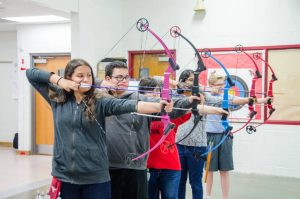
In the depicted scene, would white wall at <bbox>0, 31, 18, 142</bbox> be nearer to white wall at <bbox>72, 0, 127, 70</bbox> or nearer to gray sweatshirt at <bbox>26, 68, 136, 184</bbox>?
white wall at <bbox>72, 0, 127, 70</bbox>

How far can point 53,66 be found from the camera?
19.4 feet

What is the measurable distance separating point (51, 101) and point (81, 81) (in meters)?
0.20

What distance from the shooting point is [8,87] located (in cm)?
677

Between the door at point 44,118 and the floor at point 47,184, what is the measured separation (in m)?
0.70

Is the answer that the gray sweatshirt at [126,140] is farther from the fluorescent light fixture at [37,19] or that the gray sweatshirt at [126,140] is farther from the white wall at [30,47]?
the white wall at [30,47]

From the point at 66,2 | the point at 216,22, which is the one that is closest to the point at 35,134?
the point at 66,2

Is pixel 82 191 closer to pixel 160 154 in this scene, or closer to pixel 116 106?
pixel 116 106

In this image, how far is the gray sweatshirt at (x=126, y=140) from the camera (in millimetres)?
1973

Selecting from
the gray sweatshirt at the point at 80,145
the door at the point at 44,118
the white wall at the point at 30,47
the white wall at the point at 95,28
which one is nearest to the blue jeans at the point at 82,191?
the gray sweatshirt at the point at 80,145

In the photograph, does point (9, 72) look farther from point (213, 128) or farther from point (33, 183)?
point (213, 128)

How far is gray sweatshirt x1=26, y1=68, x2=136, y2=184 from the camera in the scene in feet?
5.46

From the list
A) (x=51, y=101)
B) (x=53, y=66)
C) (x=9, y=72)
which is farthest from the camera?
(x=9, y=72)

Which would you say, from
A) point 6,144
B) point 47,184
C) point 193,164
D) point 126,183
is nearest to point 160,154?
point 126,183

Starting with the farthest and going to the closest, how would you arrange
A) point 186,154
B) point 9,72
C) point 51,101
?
point 9,72 → point 186,154 → point 51,101
